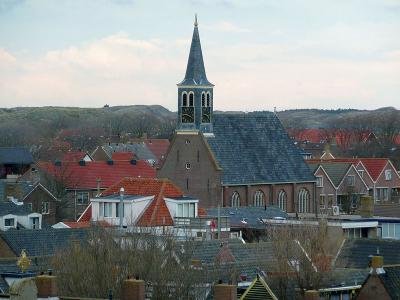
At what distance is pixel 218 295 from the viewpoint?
142 feet

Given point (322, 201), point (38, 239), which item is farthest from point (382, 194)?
point (38, 239)

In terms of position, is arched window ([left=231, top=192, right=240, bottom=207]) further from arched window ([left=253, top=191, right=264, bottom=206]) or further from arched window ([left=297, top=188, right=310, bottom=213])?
arched window ([left=297, top=188, right=310, bottom=213])

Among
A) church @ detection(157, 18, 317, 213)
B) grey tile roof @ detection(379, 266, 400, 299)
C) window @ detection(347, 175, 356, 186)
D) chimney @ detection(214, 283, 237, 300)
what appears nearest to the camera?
chimney @ detection(214, 283, 237, 300)

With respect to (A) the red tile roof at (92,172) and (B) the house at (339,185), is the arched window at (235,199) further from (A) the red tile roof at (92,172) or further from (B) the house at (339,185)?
(A) the red tile roof at (92,172)

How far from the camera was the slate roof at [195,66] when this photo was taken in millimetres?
107812

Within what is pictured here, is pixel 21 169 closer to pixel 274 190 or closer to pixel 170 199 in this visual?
pixel 274 190

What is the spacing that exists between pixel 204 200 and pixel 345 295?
164 feet

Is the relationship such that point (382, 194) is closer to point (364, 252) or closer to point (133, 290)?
point (364, 252)

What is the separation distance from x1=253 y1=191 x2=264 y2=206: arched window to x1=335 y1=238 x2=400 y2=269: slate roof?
41.8 meters

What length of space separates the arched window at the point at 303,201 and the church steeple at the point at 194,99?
997cm

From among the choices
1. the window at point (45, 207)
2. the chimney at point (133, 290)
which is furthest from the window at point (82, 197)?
the chimney at point (133, 290)

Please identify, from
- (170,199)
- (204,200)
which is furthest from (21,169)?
(170,199)

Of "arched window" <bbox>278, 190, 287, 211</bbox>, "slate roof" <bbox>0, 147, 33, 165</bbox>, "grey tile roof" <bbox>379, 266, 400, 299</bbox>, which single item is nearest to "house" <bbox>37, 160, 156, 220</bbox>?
"arched window" <bbox>278, 190, 287, 211</bbox>

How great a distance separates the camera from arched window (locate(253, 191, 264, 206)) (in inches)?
4284
